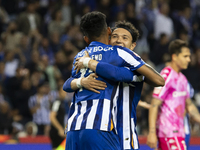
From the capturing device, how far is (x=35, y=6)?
13000 mm

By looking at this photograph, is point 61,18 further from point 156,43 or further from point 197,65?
point 197,65

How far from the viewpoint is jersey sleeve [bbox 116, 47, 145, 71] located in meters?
3.12

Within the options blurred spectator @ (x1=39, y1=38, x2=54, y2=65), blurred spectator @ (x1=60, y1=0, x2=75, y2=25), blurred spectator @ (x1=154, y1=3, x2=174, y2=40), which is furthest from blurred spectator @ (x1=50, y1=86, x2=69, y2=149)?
blurred spectator @ (x1=154, y1=3, x2=174, y2=40)

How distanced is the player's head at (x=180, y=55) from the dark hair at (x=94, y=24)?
2.07m

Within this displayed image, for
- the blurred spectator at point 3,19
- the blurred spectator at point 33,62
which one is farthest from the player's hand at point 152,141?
the blurred spectator at point 3,19

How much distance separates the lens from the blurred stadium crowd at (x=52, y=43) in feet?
35.3

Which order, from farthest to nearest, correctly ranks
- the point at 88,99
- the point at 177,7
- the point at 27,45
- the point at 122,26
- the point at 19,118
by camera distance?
the point at 177,7
the point at 27,45
the point at 19,118
the point at 122,26
the point at 88,99

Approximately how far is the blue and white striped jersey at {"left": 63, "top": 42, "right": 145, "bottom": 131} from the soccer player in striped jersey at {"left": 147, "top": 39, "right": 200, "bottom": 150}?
1.69m

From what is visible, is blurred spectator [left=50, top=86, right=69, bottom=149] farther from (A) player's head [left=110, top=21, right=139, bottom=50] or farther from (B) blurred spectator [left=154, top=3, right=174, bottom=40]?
(B) blurred spectator [left=154, top=3, right=174, bottom=40]

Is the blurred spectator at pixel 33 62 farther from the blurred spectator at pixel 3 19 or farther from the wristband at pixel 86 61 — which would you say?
the wristband at pixel 86 61

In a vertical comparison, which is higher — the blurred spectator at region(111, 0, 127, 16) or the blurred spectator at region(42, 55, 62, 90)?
the blurred spectator at region(111, 0, 127, 16)

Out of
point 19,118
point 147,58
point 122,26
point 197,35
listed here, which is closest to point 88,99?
point 122,26

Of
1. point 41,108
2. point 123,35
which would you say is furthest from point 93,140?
point 41,108

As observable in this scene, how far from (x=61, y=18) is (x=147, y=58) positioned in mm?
3472
